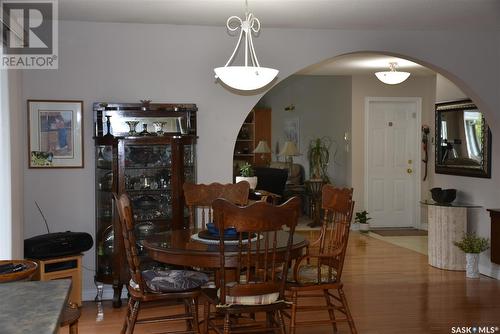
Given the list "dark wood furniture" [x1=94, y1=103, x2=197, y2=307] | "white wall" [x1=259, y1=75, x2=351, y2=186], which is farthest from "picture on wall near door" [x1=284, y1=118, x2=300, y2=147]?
"dark wood furniture" [x1=94, y1=103, x2=197, y2=307]

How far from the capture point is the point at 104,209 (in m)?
5.04

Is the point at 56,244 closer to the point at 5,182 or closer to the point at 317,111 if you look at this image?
the point at 5,182

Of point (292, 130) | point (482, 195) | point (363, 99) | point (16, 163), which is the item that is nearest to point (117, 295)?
point (16, 163)

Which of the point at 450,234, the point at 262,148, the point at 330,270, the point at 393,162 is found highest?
the point at 262,148

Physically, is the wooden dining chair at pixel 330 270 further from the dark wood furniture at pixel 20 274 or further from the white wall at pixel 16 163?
the white wall at pixel 16 163

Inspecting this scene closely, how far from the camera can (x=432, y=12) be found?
4.86 m

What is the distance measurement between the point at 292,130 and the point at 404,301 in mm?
6434

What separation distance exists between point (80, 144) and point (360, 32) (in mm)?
2872

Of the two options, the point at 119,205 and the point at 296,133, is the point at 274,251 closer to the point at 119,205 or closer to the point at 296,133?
the point at 119,205

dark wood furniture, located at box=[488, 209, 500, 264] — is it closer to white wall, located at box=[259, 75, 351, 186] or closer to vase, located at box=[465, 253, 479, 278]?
vase, located at box=[465, 253, 479, 278]

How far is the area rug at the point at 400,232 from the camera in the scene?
28.3 ft

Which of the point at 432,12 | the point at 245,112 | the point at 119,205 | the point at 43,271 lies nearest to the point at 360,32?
the point at 432,12

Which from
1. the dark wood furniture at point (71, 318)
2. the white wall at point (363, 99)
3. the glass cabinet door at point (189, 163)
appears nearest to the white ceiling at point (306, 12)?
the glass cabinet door at point (189, 163)

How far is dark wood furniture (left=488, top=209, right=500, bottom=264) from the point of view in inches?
227
